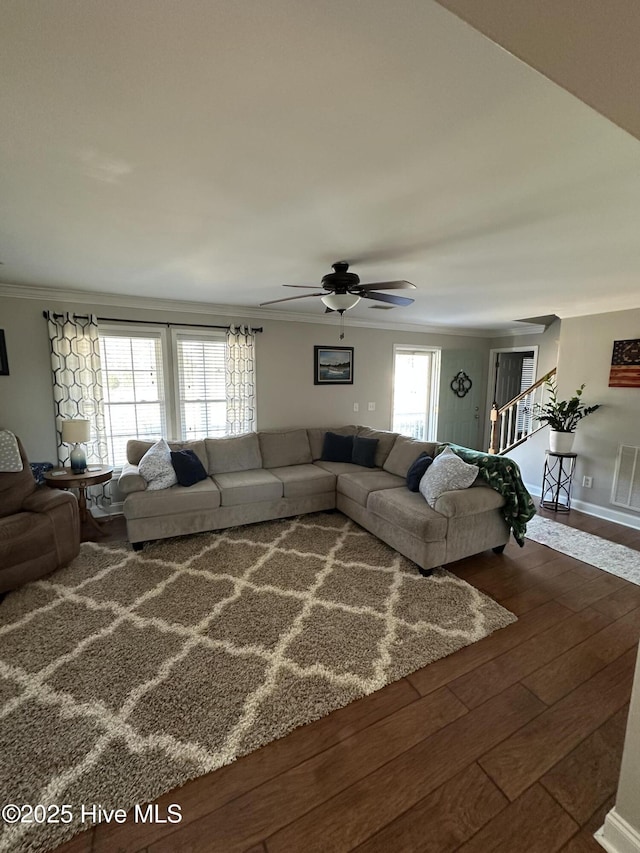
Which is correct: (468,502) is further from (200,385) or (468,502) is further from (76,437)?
(76,437)

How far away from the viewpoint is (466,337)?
640cm

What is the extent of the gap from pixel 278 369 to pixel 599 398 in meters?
3.88

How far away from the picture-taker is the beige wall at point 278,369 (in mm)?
3578

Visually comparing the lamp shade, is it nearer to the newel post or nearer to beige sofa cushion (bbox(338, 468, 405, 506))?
beige sofa cushion (bbox(338, 468, 405, 506))

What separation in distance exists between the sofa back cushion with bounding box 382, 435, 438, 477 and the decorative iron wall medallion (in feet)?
8.44

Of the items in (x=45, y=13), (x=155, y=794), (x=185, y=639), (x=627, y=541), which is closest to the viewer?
(x=45, y=13)

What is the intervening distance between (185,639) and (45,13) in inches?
104

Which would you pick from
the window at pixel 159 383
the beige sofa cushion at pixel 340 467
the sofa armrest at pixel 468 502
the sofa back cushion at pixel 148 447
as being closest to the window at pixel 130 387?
the window at pixel 159 383

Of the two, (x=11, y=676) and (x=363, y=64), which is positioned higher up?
(x=363, y=64)

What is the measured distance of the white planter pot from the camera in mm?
4289

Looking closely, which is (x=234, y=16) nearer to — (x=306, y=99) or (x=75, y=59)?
(x=306, y=99)

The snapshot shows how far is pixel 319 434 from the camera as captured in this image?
4879 millimetres

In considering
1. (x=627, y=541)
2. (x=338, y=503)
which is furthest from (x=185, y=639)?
(x=627, y=541)

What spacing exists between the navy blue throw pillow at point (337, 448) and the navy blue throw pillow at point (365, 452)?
0.38 ft
